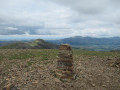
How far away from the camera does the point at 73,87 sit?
1098 centimetres

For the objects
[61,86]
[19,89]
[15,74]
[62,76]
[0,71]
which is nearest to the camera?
[19,89]

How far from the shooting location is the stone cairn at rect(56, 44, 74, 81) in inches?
475

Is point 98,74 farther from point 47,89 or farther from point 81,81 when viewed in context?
point 47,89

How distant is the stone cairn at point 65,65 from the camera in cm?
1205

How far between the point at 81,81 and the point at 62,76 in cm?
217

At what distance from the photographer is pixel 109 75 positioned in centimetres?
1441

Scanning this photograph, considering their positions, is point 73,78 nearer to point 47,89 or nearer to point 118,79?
point 47,89

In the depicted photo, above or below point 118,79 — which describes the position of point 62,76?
above

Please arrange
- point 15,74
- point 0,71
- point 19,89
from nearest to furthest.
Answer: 1. point 19,89
2. point 15,74
3. point 0,71

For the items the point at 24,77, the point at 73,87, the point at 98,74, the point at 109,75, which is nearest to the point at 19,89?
the point at 24,77

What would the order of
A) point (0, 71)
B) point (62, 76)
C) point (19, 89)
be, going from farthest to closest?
point (0, 71) < point (62, 76) < point (19, 89)

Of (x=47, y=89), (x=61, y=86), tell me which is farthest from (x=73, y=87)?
(x=47, y=89)

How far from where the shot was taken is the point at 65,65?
1222cm

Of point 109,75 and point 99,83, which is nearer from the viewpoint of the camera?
point 99,83
